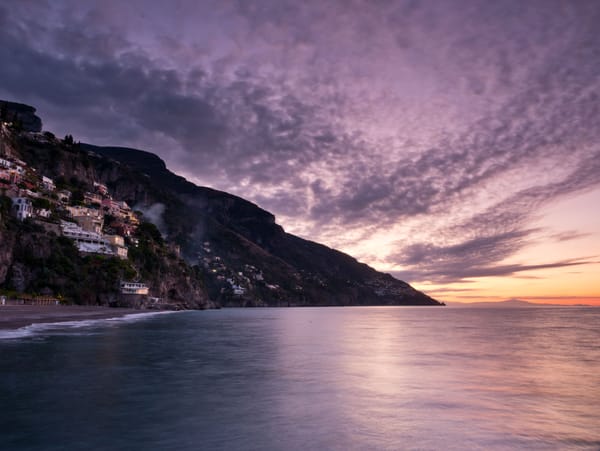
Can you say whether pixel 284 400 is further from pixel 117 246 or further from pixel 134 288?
pixel 117 246

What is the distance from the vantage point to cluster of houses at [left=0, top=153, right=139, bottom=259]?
9701cm

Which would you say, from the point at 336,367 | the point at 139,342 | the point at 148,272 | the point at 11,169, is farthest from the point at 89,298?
the point at 336,367

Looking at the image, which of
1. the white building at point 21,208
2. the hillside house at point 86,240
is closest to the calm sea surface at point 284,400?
the white building at point 21,208

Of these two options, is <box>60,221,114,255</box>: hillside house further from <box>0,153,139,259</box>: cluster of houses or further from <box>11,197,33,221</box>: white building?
<box>11,197,33,221</box>: white building

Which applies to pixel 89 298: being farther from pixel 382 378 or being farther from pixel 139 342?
pixel 382 378

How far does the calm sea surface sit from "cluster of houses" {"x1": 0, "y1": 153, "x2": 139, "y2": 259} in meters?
77.2

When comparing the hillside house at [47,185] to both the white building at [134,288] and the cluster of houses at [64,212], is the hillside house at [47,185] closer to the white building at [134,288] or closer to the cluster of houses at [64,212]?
the cluster of houses at [64,212]

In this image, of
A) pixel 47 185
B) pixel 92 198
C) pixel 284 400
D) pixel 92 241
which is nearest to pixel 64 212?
pixel 92 241

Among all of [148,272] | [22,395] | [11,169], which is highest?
[11,169]

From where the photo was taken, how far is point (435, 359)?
31.8m

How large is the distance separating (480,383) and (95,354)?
24848mm

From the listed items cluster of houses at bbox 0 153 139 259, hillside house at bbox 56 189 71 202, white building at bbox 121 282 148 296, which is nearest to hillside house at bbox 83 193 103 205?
cluster of houses at bbox 0 153 139 259

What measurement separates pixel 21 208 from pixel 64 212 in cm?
2701

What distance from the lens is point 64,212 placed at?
116m
